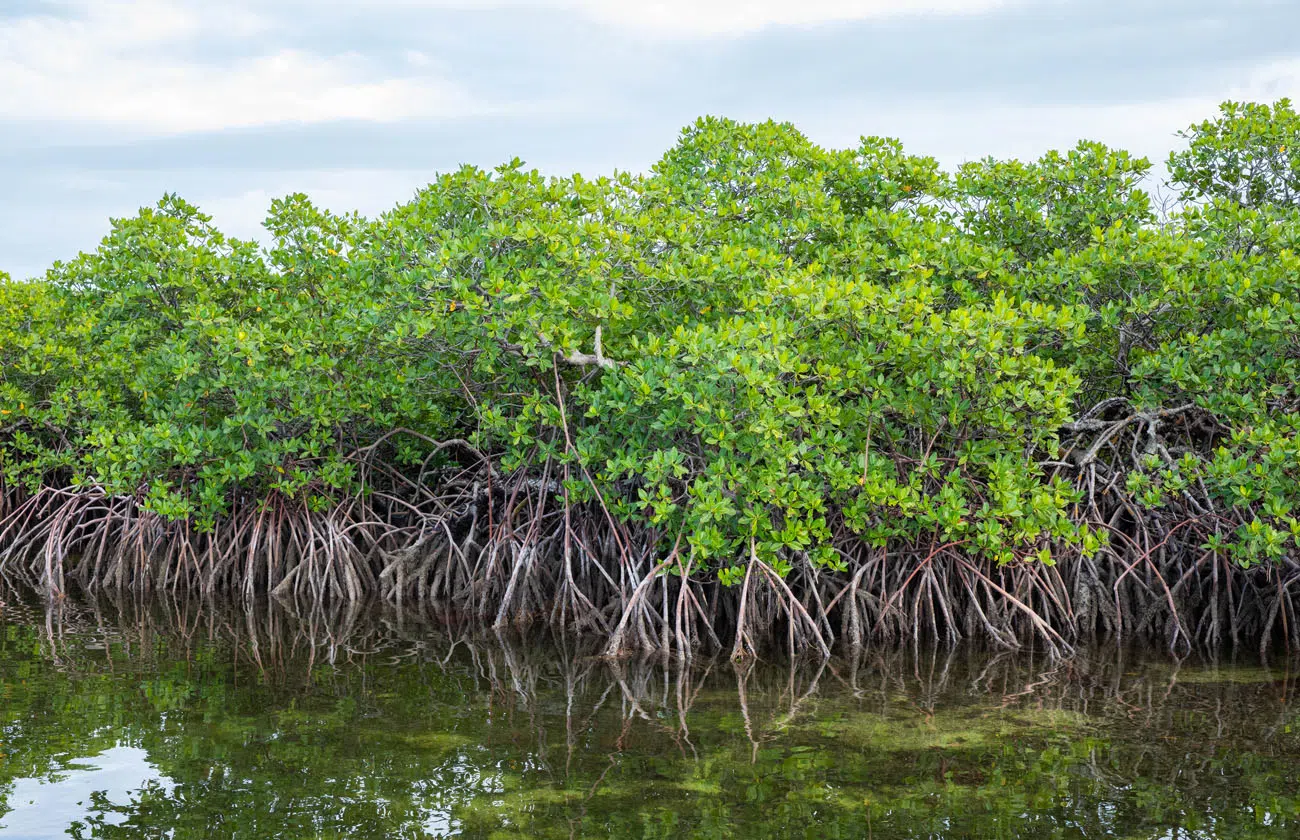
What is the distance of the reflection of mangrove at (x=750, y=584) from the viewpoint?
7125 millimetres

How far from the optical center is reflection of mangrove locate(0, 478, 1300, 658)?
712 centimetres

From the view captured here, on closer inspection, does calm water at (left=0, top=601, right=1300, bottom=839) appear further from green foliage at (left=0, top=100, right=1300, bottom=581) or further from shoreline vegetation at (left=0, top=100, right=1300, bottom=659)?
green foliage at (left=0, top=100, right=1300, bottom=581)

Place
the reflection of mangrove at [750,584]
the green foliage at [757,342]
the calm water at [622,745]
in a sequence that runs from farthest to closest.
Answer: the reflection of mangrove at [750,584] → the green foliage at [757,342] → the calm water at [622,745]

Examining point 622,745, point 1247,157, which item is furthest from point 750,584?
point 1247,157

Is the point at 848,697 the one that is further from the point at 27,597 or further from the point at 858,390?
the point at 27,597

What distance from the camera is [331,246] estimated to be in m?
9.64

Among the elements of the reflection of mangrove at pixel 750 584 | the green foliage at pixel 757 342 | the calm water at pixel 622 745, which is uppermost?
the green foliage at pixel 757 342

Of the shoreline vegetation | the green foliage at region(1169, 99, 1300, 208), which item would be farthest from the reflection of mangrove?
the green foliage at region(1169, 99, 1300, 208)

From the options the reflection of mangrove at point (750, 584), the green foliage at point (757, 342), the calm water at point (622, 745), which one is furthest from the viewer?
the reflection of mangrove at point (750, 584)

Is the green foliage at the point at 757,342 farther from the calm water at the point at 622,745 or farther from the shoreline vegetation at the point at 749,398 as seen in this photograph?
the calm water at the point at 622,745

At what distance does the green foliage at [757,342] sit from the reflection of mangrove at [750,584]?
0.78ft

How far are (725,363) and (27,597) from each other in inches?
258

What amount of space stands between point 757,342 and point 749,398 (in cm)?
30

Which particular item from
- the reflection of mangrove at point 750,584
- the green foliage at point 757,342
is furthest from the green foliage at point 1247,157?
the reflection of mangrove at point 750,584
